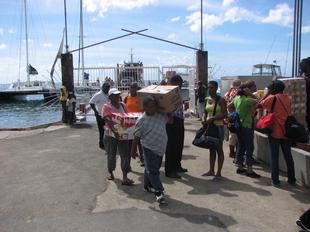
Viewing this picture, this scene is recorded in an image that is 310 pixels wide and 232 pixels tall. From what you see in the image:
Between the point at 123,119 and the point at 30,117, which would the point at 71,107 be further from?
the point at 30,117

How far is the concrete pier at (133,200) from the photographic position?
5562 mm

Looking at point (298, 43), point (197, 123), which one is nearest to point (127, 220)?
point (298, 43)

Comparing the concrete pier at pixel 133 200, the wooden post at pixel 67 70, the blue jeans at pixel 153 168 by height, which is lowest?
the concrete pier at pixel 133 200

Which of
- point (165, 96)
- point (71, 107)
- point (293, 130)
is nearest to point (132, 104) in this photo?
point (165, 96)

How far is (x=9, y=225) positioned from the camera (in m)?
5.64

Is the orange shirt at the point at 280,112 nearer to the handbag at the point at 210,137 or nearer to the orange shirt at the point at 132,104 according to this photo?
the handbag at the point at 210,137

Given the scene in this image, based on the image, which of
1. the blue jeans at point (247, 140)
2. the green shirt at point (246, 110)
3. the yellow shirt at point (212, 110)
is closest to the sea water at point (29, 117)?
the yellow shirt at point (212, 110)

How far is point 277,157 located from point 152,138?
2212mm

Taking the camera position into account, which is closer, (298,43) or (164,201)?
(164,201)

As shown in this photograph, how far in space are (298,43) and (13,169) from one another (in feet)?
25.1

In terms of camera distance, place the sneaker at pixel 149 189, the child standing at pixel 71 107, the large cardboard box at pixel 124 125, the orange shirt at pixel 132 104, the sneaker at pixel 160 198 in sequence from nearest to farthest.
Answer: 1. the sneaker at pixel 160 198
2. the sneaker at pixel 149 189
3. the large cardboard box at pixel 124 125
4. the orange shirt at pixel 132 104
5. the child standing at pixel 71 107

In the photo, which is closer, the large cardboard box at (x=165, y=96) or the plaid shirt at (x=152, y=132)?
the plaid shirt at (x=152, y=132)

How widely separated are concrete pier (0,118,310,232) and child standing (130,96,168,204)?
13.7 inches

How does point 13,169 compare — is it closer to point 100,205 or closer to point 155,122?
point 100,205
